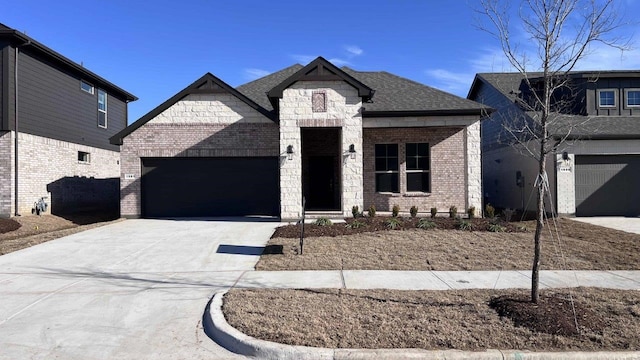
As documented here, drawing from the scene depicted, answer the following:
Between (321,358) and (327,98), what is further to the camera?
(327,98)

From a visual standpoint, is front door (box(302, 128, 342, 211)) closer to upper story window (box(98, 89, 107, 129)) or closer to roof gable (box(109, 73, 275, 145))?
roof gable (box(109, 73, 275, 145))

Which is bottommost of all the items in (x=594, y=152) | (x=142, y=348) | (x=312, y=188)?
(x=142, y=348)

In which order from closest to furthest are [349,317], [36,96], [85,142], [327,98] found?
[349,317]
[327,98]
[36,96]
[85,142]

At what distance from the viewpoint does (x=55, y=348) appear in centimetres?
447

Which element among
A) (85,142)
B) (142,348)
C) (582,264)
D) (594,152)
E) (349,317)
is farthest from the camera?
(85,142)

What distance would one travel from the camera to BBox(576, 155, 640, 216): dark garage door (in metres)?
16.0

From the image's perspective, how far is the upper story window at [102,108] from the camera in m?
23.0

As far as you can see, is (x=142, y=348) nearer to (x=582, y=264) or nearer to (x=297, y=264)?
(x=297, y=264)

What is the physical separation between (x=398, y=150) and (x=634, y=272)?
9.48 metres

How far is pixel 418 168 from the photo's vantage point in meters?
16.2

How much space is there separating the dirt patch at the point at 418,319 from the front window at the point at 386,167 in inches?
400

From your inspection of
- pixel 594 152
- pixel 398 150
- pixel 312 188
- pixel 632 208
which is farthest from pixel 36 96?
pixel 632 208

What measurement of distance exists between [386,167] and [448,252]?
7585mm

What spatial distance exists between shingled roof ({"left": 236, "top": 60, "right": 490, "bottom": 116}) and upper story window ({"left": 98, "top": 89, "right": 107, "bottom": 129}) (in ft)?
30.3
